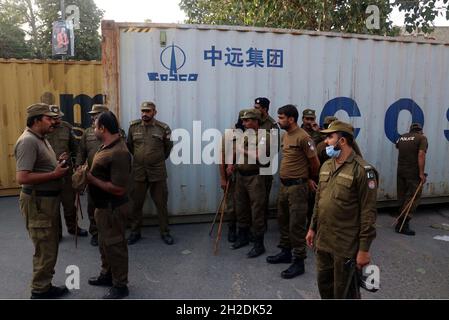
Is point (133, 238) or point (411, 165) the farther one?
point (411, 165)

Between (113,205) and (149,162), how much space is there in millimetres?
1520

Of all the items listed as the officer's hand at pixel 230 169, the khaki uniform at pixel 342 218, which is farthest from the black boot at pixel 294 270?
the officer's hand at pixel 230 169

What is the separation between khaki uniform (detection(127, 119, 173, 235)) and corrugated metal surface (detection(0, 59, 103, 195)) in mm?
3391

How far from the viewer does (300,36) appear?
18.9ft

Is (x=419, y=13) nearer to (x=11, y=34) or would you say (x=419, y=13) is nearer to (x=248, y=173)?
(x=248, y=173)

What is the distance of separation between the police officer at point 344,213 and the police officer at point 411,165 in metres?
3.33

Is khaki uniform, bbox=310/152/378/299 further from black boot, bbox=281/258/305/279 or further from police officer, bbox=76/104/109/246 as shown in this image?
Answer: police officer, bbox=76/104/109/246

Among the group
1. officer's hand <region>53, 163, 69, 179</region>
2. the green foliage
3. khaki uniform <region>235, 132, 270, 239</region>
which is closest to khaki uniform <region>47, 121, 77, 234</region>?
officer's hand <region>53, 163, 69, 179</region>

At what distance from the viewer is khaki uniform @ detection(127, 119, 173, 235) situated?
16.6 ft

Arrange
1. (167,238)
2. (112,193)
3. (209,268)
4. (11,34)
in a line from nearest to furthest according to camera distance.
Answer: (112,193)
(209,268)
(167,238)
(11,34)

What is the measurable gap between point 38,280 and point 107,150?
143cm

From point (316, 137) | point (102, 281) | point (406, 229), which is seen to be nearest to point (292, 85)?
point (316, 137)

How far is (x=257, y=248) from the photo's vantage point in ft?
15.7

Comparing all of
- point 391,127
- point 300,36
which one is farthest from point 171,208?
point 391,127
